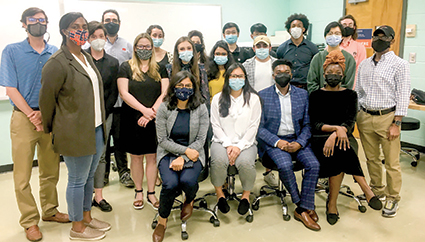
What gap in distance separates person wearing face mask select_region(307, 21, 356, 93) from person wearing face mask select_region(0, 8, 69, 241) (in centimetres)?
239

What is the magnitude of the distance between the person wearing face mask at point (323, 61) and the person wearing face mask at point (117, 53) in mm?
1967

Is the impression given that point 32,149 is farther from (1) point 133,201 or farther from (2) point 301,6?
(2) point 301,6

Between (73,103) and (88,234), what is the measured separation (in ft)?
3.52

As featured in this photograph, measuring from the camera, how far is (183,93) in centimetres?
254

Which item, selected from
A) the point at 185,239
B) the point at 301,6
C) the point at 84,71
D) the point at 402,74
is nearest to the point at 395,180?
the point at 402,74

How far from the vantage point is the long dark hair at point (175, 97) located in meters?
2.54

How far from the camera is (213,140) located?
282 cm

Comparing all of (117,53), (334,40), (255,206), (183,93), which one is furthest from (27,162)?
(334,40)

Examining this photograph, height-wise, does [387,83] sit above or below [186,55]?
below

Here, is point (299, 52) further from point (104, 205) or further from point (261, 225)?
point (104, 205)

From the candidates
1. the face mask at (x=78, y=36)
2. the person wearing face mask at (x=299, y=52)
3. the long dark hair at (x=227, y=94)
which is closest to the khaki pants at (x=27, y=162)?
the face mask at (x=78, y=36)

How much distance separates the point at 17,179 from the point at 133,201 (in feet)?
3.53

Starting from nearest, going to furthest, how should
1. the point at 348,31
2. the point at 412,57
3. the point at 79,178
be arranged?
the point at 79,178, the point at 348,31, the point at 412,57

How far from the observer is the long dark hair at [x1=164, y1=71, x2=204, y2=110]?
2535 millimetres
